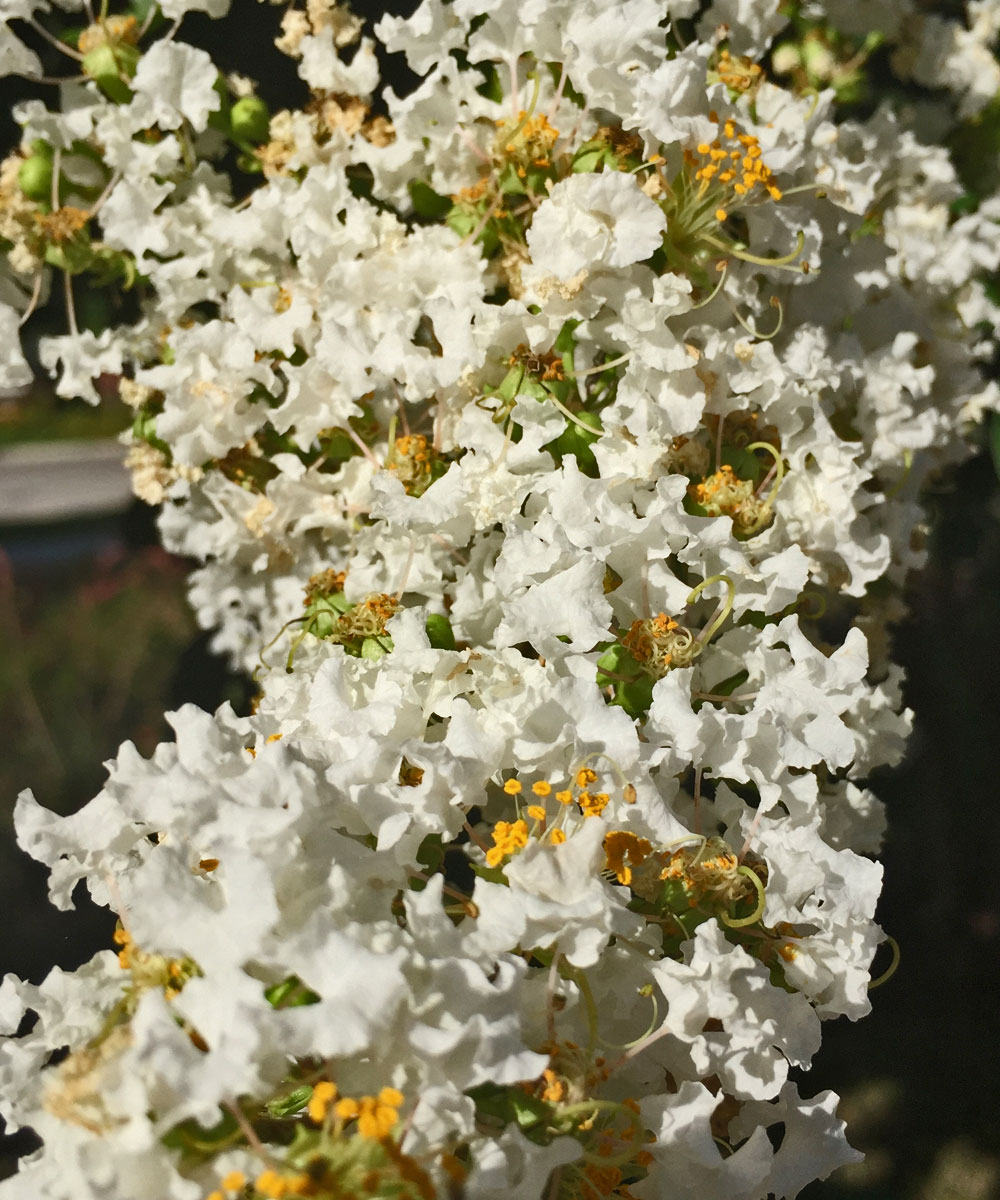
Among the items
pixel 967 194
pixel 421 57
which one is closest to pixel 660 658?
pixel 421 57

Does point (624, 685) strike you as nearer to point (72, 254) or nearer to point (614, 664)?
point (614, 664)

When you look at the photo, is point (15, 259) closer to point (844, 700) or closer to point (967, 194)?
point (844, 700)

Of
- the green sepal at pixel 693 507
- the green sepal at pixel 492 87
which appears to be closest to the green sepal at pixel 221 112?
the green sepal at pixel 492 87

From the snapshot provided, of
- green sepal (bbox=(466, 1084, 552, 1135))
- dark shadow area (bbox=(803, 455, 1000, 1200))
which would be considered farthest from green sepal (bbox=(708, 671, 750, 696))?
dark shadow area (bbox=(803, 455, 1000, 1200))

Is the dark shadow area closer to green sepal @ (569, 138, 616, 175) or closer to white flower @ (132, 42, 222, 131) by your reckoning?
green sepal @ (569, 138, 616, 175)

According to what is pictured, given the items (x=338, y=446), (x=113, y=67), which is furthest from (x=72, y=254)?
(x=338, y=446)

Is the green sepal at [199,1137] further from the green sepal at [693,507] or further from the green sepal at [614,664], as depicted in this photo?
the green sepal at [693,507]

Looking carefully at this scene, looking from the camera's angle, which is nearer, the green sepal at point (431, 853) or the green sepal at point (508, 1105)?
the green sepal at point (508, 1105)
